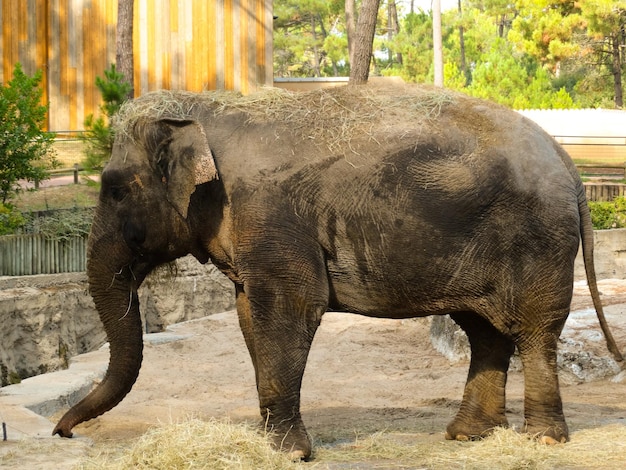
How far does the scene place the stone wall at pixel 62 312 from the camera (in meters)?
12.8

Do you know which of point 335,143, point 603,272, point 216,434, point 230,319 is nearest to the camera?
point 216,434

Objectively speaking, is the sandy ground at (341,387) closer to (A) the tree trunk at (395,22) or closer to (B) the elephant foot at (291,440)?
(B) the elephant foot at (291,440)

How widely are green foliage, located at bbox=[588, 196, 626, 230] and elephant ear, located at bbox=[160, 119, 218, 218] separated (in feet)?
53.7

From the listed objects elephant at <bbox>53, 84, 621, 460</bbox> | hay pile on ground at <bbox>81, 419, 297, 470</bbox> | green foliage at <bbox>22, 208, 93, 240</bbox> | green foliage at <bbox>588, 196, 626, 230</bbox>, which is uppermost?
elephant at <bbox>53, 84, 621, 460</bbox>

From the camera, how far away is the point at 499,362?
784cm

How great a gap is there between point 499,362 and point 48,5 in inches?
765

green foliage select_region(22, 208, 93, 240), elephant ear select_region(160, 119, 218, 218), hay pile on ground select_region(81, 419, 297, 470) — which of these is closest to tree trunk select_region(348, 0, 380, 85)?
green foliage select_region(22, 208, 93, 240)

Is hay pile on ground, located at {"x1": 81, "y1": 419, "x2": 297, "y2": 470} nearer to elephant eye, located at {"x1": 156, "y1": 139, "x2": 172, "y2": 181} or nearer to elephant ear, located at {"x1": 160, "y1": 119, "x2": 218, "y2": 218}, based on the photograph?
elephant ear, located at {"x1": 160, "y1": 119, "x2": 218, "y2": 218}

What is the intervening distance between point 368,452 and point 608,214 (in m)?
16.3

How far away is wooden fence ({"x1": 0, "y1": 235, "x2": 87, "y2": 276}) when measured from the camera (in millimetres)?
14453

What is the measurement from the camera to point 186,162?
7078mm

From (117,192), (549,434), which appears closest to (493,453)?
(549,434)

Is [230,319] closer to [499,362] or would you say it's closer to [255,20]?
[499,362]

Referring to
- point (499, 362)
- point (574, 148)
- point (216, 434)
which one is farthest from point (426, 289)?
point (574, 148)
